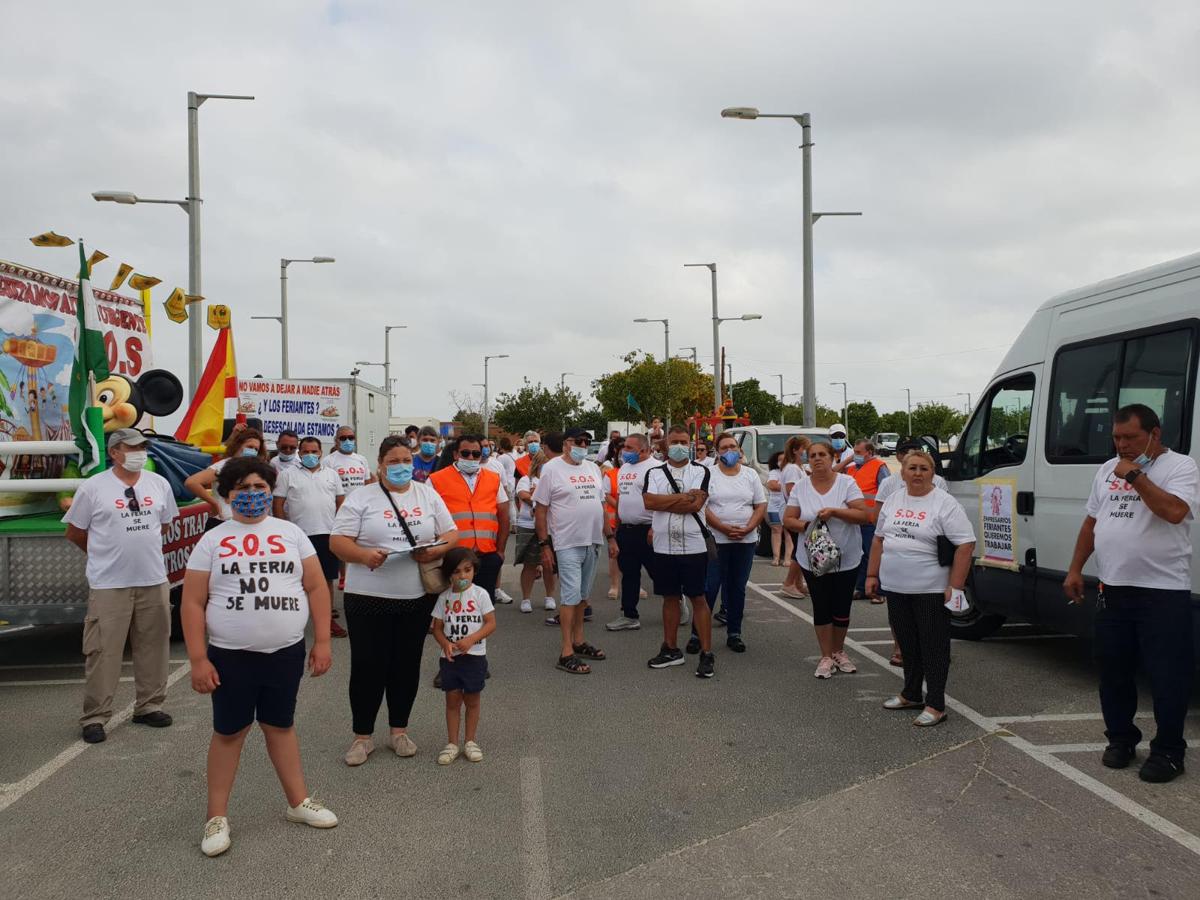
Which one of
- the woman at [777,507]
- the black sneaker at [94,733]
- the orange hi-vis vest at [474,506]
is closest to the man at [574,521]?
the orange hi-vis vest at [474,506]

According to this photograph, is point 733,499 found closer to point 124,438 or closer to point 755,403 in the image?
point 124,438

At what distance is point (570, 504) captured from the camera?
7.70 meters

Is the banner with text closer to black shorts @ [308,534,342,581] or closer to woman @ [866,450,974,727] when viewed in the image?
black shorts @ [308,534,342,581]

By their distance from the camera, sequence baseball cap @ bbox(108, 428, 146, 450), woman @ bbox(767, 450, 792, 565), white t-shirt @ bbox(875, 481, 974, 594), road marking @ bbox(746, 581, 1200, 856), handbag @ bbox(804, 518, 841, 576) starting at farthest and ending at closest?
woman @ bbox(767, 450, 792, 565) < handbag @ bbox(804, 518, 841, 576) < white t-shirt @ bbox(875, 481, 974, 594) < baseball cap @ bbox(108, 428, 146, 450) < road marking @ bbox(746, 581, 1200, 856)

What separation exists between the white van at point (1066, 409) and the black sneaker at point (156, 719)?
583 centimetres

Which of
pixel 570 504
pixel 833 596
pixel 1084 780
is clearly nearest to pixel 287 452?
pixel 570 504

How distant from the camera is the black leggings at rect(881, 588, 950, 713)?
5.84 metres

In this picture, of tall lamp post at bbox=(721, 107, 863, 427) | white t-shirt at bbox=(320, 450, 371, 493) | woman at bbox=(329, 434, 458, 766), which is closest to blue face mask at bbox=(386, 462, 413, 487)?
woman at bbox=(329, 434, 458, 766)

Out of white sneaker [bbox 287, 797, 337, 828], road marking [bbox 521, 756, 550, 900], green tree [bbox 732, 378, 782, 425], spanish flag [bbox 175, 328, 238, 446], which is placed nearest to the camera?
road marking [bbox 521, 756, 550, 900]

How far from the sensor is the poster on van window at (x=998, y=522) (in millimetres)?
7258

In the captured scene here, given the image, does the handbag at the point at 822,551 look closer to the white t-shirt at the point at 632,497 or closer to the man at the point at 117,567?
the white t-shirt at the point at 632,497

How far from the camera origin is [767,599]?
1070 cm

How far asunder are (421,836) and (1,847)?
1.78 metres

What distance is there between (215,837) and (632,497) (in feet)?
17.6
